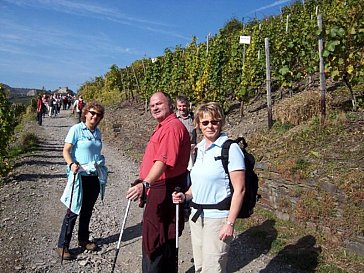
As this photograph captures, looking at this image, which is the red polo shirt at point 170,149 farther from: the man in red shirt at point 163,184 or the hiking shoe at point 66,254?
the hiking shoe at point 66,254

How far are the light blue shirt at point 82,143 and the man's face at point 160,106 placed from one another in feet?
5.45

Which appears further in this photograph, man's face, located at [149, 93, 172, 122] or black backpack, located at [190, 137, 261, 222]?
man's face, located at [149, 93, 172, 122]

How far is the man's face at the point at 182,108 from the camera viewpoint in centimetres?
586

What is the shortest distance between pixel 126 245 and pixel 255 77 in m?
9.14

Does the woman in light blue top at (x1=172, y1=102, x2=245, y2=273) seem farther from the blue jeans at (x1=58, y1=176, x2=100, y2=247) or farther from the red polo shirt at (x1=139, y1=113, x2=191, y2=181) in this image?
the blue jeans at (x1=58, y1=176, x2=100, y2=247)

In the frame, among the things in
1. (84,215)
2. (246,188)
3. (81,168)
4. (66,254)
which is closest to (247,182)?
(246,188)

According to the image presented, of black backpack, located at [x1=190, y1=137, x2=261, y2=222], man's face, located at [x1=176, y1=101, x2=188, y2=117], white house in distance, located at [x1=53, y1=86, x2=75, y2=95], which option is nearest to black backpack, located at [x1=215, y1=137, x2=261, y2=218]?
→ black backpack, located at [x1=190, y1=137, x2=261, y2=222]

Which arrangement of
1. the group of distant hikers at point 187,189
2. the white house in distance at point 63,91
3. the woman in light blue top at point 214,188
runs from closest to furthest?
the woman in light blue top at point 214,188 → the group of distant hikers at point 187,189 → the white house in distance at point 63,91

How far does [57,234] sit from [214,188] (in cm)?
363

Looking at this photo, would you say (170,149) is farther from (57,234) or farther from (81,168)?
(57,234)

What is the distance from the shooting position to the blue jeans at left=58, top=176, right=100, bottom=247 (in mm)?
5039

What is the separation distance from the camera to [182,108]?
591 centimetres

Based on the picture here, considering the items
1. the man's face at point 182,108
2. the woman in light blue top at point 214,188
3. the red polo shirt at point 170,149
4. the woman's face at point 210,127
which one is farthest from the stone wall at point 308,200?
the woman's face at point 210,127

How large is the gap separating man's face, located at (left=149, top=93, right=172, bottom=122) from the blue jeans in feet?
6.15
